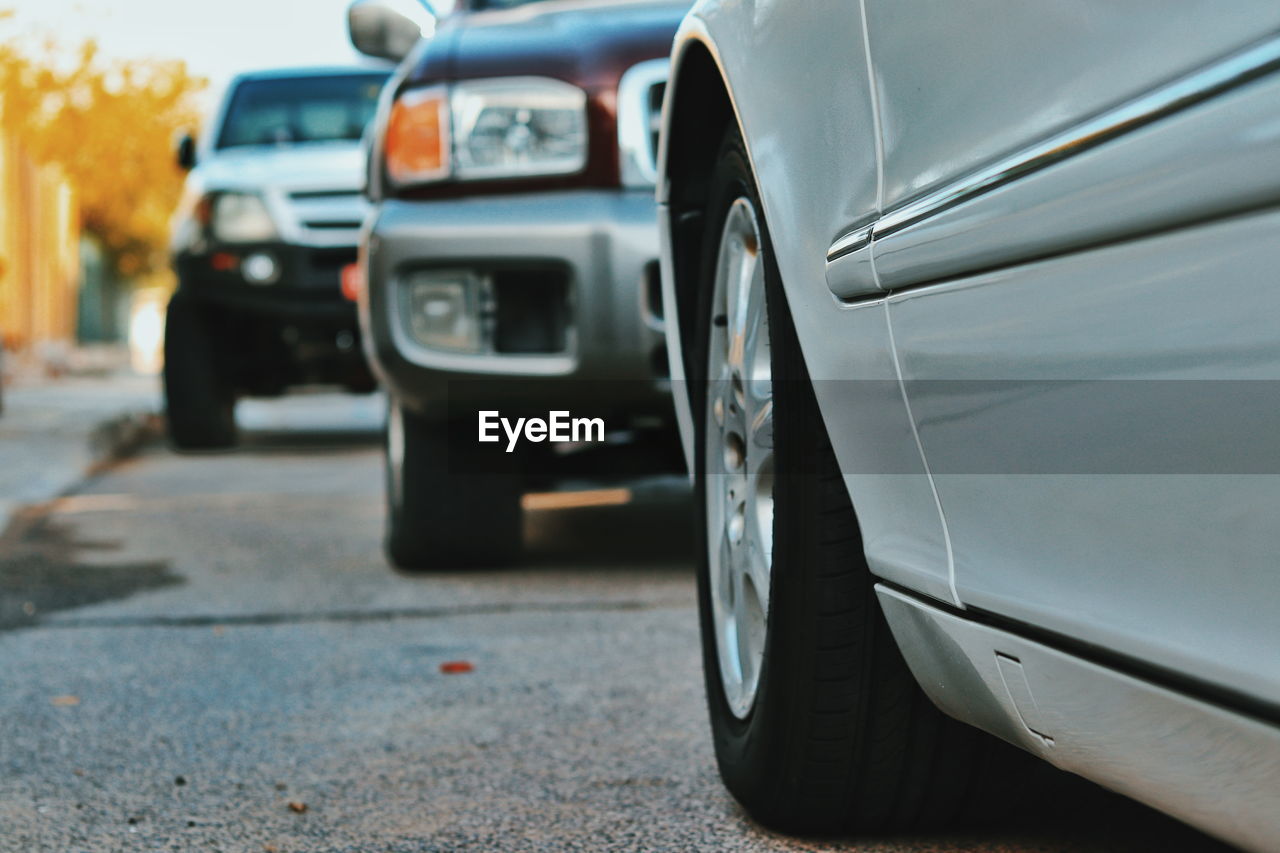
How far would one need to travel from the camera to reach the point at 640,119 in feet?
13.3

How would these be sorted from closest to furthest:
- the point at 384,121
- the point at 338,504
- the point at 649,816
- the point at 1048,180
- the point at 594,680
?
the point at 1048,180, the point at 649,816, the point at 594,680, the point at 384,121, the point at 338,504

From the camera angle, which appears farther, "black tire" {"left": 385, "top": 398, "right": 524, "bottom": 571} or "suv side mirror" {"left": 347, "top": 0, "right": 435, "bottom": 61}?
"black tire" {"left": 385, "top": 398, "right": 524, "bottom": 571}

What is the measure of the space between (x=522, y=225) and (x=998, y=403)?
2.66 m

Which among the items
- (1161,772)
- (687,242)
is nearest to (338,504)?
(687,242)

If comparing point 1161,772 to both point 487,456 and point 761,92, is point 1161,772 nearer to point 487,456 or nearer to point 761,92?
point 761,92

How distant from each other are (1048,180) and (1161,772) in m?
0.45

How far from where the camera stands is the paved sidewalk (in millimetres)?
7273

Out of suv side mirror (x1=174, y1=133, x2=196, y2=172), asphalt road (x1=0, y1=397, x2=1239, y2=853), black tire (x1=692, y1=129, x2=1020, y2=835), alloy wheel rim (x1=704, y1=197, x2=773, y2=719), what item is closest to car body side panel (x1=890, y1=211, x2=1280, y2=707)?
black tire (x1=692, y1=129, x2=1020, y2=835)

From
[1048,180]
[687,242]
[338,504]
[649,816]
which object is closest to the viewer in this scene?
[1048,180]

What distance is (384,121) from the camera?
4.33 m

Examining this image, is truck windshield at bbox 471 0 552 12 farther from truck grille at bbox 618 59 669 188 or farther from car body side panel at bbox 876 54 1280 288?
car body side panel at bbox 876 54 1280 288

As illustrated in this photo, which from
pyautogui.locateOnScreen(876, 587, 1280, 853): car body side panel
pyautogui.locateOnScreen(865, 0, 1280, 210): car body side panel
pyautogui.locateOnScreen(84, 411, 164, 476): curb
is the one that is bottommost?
pyautogui.locateOnScreen(84, 411, 164, 476): curb

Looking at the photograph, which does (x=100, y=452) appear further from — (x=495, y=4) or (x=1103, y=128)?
(x=1103, y=128)

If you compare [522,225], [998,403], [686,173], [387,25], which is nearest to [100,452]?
[387,25]
